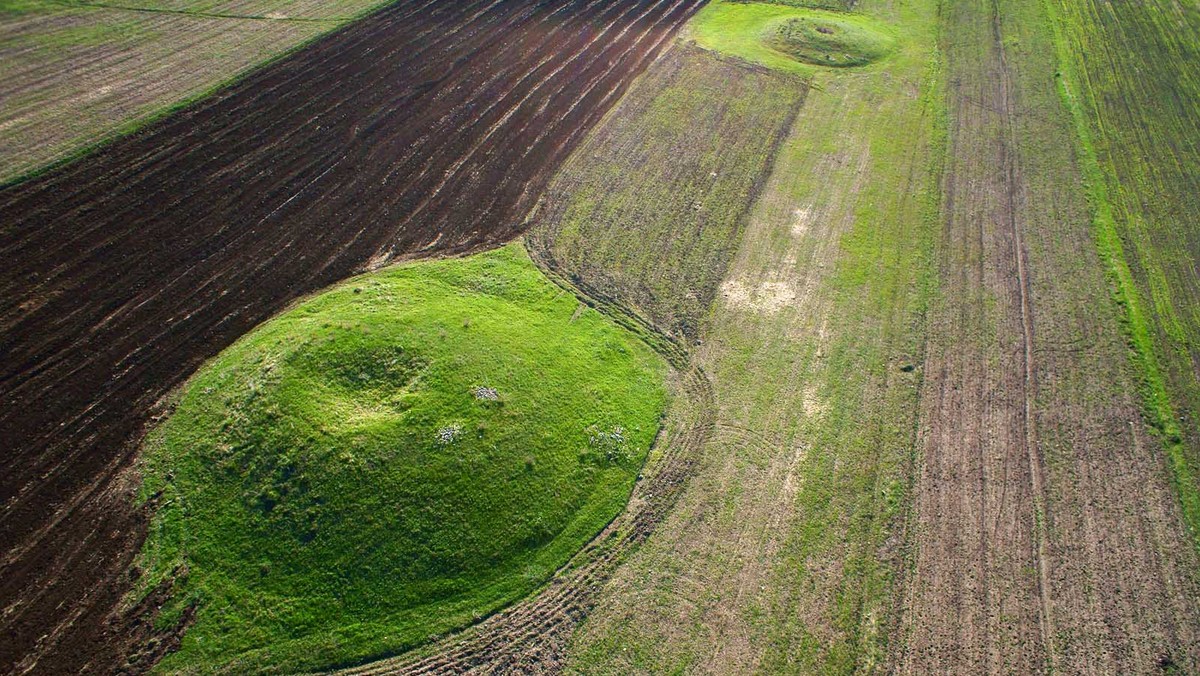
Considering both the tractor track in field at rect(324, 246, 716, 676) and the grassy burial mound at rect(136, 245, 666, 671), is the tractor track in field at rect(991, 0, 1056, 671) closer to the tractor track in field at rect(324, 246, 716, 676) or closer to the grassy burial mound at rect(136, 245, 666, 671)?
the tractor track in field at rect(324, 246, 716, 676)

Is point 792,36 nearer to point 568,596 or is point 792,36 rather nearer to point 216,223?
point 216,223

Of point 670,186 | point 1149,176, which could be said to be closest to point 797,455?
point 670,186

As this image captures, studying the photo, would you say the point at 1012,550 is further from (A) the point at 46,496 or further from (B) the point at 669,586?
(A) the point at 46,496

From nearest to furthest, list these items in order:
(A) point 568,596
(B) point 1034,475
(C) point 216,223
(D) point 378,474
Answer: (A) point 568,596
(D) point 378,474
(B) point 1034,475
(C) point 216,223

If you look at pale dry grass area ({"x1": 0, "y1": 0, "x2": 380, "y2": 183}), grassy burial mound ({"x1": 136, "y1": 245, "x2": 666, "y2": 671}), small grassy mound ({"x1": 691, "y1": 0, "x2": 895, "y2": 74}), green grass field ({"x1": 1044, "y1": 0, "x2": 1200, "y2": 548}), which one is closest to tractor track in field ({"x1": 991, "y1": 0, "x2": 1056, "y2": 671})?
green grass field ({"x1": 1044, "y1": 0, "x2": 1200, "y2": 548})

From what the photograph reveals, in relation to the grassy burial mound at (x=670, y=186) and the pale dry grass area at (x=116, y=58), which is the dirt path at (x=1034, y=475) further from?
the pale dry grass area at (x=116, y=58)
